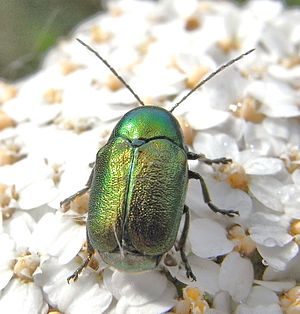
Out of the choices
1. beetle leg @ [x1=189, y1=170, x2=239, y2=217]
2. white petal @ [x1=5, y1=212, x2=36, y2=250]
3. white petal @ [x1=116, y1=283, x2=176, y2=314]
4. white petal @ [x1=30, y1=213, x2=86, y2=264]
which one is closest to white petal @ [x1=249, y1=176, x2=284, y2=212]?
beetle leg @ [x1=189, y1=170, x2=239, y2=217]

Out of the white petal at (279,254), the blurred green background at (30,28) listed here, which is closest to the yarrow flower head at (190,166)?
the white petal at (279,254)

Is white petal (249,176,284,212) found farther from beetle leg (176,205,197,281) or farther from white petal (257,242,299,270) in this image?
beetle leg (176,205,197,281)

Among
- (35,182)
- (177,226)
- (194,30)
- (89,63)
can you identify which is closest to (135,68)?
(89,63)

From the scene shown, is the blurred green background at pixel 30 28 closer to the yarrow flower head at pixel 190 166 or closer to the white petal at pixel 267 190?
the yarrow flower head at pixel 190 166

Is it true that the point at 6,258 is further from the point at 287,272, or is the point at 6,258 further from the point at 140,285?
the point at 287,272

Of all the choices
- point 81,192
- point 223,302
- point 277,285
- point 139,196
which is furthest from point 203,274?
point 81,192

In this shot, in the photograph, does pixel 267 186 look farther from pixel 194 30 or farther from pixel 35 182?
pixel 194 30
